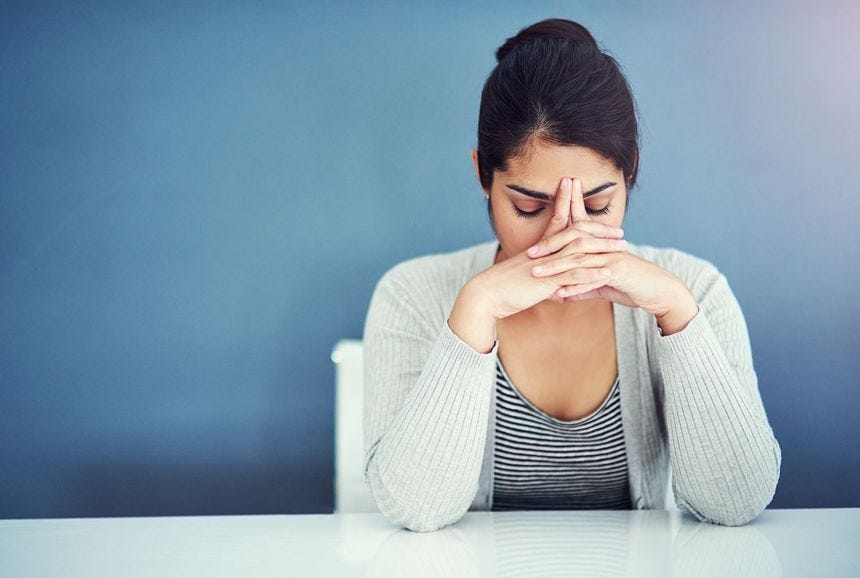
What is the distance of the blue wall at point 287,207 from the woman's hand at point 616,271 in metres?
0.66

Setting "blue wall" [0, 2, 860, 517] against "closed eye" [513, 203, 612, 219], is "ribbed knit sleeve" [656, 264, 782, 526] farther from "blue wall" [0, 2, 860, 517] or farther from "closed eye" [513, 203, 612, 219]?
"blue wall" [0, 2, 860, 517]

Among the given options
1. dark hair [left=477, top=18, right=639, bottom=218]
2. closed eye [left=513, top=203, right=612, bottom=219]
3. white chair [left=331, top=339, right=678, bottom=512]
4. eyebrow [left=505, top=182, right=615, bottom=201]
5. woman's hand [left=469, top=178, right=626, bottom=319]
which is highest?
dark hair [left=477, top=18, right=639, bottom=218]

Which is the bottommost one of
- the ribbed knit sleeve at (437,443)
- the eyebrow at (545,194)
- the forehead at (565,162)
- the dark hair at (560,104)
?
the ribbed knit sleeve at (437,443)

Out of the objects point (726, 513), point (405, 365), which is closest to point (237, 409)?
point (405, 365)

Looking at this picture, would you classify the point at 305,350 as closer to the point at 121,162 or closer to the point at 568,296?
the point at 121,162

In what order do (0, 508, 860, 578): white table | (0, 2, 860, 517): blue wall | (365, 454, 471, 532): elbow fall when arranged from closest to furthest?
(0, 508, 860, 578): white table → (365, 454, 471, 532): elbow → (0, 2, 860, 517): blue wall

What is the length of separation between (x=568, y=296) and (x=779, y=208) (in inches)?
33.5

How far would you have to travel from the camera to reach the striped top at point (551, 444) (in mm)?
1320

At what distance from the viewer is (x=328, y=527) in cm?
116

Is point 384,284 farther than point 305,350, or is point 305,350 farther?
point 305,350

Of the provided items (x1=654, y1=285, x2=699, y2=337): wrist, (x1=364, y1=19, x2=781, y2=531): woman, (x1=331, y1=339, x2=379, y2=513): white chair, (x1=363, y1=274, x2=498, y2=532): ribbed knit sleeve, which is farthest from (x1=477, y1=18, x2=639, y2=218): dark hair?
(x1=331, y1=339, x2=379, y2=513): white chair

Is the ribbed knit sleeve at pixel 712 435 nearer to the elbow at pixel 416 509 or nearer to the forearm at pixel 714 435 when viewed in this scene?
the forearm at pixel 714 435

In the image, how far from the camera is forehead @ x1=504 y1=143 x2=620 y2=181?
116 centimetres

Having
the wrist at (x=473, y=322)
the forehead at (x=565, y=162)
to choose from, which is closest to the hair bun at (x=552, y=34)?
the forehead at (x=565, y=162)
